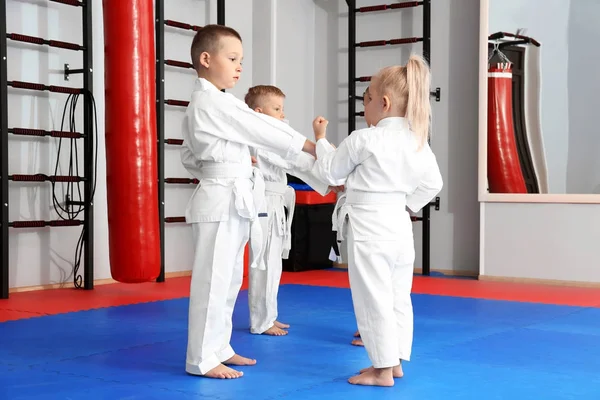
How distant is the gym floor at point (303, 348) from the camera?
2.52 metres

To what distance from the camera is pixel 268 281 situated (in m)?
3.61

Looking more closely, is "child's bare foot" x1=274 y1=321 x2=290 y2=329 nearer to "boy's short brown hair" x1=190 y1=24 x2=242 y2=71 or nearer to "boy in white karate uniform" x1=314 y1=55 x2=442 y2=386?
"boy in white karate uniform" x1=314 y1=55 x2=442 y2=386

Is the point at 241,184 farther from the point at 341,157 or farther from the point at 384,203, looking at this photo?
the point at 384,203

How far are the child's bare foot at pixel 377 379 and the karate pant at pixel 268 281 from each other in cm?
101

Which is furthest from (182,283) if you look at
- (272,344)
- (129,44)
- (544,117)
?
(544,117)

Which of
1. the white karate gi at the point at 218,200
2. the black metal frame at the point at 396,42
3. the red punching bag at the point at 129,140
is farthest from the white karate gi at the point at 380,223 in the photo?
the black metal frame at the point at 396,42

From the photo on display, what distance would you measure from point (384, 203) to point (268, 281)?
44.2 inches

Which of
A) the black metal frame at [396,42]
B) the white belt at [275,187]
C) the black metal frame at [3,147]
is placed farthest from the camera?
the black metal frame at [396,42]

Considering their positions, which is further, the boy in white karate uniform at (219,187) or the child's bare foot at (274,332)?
the child's bare foot at (274,332)

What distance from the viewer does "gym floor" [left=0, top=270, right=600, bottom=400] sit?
2520mm

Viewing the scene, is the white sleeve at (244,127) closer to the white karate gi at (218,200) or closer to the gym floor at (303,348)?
the white karate gi at (218,200)

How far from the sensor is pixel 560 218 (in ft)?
18.8

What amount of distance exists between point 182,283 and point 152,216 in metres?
0.99

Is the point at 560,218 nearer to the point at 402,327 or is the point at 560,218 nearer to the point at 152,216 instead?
the point at 152,216
